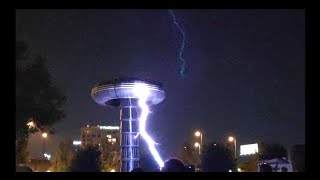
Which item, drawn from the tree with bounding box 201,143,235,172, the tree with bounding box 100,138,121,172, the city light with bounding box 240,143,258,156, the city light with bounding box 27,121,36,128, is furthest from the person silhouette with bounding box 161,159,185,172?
the city light with bounding box 240,143,258,156

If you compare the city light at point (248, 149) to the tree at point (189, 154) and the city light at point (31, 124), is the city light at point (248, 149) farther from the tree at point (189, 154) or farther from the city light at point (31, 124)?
the city light at point (31, 124)

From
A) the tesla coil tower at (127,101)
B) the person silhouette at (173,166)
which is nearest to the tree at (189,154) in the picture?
the tesla coil tower at (127,101)

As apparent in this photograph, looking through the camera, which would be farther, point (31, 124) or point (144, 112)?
point (144, 112)

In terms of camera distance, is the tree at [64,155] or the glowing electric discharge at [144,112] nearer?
the glowing electric discharge at [144,112]

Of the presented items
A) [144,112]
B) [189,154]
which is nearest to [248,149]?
[189,154]

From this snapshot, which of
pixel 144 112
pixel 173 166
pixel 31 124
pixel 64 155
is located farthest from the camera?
pixel 64 155

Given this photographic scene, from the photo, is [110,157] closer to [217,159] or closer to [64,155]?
[64,155]

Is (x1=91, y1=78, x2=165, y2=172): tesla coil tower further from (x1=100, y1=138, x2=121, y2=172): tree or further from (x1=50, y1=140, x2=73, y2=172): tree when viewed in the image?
(x1=50, y1=140, x2=73, y2=172): tree
